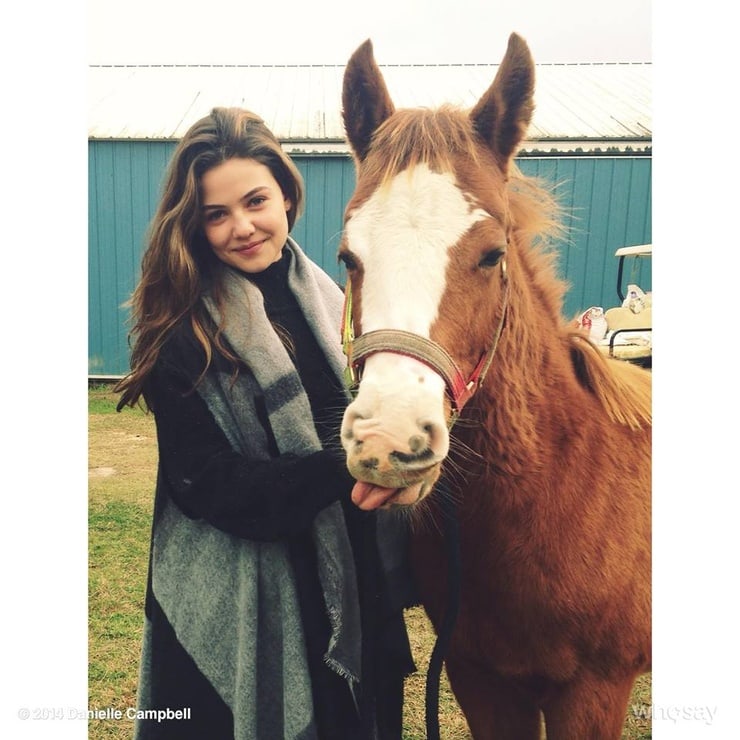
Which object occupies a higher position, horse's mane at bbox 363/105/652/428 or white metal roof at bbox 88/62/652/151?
white metal roof at bbox 88/62/652/151

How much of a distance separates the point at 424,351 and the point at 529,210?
1.80ft

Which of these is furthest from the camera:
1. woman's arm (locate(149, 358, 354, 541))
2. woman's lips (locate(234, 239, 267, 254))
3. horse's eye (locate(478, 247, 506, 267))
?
woman's lips (locate(234, 239, 267, 254))

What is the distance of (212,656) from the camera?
1368 mm

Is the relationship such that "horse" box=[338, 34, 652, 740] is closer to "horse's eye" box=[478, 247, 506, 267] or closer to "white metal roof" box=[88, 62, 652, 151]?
"horse's eye" box=[478, 247, 506, 267]

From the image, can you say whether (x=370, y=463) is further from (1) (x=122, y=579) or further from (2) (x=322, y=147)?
(1) (x=122, y=579)

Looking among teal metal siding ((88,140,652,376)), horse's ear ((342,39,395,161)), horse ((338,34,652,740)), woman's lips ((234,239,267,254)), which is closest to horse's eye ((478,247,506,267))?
horse ((338,34,652,740))

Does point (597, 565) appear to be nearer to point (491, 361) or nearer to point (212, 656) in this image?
point (491, 361)

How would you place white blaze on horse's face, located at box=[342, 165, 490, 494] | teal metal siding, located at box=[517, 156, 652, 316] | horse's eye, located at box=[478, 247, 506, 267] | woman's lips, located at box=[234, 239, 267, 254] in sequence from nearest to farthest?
white blaze on horse's face, located at box=[342, 165, 490, 494] < horse's eye, located at box=[478, 247, 506, 267] < woman's lips, located at box=[234, 239, 267, 254] < teal metal siding, located at box=[517, 156, 652, 316]

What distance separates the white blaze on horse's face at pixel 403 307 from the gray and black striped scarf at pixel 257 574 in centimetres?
32

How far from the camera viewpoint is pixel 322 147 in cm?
182

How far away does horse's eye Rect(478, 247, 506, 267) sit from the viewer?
1065 millimetres

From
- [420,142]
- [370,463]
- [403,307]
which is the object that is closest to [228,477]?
[370,463]

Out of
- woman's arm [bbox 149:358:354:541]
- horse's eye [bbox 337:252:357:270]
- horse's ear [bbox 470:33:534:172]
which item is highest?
horse's ear [bbox 470:33:534:172]
